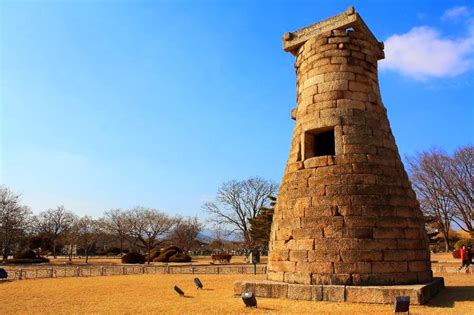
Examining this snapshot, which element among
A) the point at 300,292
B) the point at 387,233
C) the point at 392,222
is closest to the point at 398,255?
the point at 387,233

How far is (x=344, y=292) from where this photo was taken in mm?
9312

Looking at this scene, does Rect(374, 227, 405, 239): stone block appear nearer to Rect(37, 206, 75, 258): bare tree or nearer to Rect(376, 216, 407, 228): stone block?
Rect(376, 216, 407, 228): stone block

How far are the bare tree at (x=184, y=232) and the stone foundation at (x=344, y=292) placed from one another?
4134cm

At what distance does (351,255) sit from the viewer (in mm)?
9703

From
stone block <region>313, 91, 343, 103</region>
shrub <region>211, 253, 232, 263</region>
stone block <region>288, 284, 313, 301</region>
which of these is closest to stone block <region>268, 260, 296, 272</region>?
stone block <region>288, 284, 313, 301</region>

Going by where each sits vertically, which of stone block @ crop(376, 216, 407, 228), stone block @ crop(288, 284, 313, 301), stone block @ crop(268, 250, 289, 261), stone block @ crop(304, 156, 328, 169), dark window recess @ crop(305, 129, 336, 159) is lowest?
stone block @ crop(288, 284, 313, 301)

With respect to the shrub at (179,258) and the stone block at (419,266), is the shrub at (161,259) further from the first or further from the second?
the stone block at (419,266)

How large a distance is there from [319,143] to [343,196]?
257 cm

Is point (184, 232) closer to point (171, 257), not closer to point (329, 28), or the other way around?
point (171, 257)

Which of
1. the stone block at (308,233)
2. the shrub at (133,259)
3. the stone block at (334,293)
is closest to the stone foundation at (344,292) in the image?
the stone block at (334,293)

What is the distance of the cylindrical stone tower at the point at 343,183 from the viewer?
32.2ft

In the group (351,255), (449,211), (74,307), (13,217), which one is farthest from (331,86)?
(13,217)

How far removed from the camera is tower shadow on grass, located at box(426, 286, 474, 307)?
920 centimetres

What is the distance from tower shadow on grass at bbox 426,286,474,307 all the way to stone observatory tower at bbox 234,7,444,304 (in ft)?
0.76
